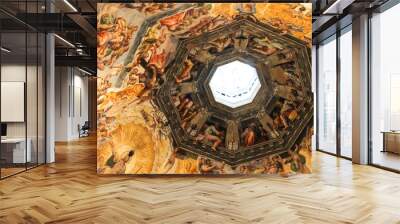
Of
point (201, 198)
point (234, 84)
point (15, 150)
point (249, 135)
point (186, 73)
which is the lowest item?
point (201, 198)

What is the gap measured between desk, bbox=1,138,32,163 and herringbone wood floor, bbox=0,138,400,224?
25.1 inches

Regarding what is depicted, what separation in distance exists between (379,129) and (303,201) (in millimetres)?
4344

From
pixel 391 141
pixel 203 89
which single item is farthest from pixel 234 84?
pixel 391 141

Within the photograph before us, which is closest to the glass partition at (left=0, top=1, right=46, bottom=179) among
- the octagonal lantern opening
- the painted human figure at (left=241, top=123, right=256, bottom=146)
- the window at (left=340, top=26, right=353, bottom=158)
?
the octagonal lantern opening

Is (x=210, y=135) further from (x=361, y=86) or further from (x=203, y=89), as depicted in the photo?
(x=361, y=86)

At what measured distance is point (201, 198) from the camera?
5203mm

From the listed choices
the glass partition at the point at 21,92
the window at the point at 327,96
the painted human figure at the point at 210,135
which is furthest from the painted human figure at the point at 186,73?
the window at the point at 327,96

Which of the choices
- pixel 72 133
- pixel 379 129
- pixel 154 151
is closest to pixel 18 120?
pixel 154 151

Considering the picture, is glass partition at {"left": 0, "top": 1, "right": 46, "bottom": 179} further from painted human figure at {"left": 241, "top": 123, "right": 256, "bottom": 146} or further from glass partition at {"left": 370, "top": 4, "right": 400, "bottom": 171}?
glass partition at {"left": 370, "top": 4, "right": 400, "bottom": 171}

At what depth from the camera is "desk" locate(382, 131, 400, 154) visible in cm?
827

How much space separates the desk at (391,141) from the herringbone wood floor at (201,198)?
4.40 ft

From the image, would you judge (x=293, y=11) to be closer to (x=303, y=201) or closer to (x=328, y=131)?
(x=303, y=201)

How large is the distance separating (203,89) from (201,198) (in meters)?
2.41

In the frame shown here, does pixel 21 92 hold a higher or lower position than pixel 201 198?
higher
